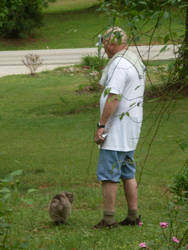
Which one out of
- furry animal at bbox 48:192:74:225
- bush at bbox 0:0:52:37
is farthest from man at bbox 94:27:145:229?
bush at bbox 0:0:52:37

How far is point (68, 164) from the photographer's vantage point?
30.1ft

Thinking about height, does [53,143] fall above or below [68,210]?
below

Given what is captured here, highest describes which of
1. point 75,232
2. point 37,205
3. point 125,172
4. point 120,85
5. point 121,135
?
point 120,85

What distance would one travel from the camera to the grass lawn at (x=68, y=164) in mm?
4859

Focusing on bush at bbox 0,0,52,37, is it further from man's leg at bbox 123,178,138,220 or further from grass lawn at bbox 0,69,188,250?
man's leg at bbox 123,178,138,220

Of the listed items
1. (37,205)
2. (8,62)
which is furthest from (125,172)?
(8,62)

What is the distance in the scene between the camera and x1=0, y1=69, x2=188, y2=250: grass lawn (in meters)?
4.86

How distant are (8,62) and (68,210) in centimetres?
2151

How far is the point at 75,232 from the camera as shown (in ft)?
17.2

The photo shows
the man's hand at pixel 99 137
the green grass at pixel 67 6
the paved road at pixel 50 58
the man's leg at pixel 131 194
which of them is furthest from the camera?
the green grass at pixel 67 6

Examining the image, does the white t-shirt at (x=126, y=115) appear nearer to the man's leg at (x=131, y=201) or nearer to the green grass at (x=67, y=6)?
the man's leg at (x=131, y=201)

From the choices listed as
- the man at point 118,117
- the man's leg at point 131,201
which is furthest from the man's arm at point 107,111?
the man's leg at point 131,201

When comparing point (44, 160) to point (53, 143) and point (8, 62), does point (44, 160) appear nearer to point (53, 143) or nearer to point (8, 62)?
point (53, 143)

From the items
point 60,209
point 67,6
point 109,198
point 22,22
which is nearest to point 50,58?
point 22,22
